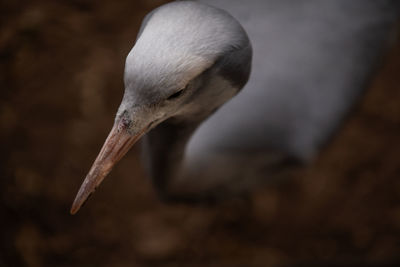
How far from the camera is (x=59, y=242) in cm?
157

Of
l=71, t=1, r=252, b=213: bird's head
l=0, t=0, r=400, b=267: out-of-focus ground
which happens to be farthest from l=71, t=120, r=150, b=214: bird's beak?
l=0, t=0, r=400, b=267: out-of-focus ground

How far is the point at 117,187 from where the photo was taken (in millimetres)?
1647

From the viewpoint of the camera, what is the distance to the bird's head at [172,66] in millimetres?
660

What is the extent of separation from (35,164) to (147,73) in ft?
3.62

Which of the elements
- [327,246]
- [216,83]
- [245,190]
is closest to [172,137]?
[216,83]

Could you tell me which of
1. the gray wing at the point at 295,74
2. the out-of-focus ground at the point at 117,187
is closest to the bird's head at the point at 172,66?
the gray wing at the point at 295,74

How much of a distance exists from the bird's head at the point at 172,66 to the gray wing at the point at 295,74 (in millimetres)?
429

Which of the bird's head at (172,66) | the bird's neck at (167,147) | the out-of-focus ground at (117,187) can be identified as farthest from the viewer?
the out-of-focus ground at (117,187)

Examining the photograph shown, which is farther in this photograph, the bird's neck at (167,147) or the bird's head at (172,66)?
the bird's neck at (167,147)

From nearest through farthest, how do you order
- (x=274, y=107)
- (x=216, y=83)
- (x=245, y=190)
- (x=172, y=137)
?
(x=216, y=83)
(x=172, y=137)
(x=274, y=107)
(x=245, y=190)

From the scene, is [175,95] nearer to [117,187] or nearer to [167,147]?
[167,147]

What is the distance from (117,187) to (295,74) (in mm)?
760

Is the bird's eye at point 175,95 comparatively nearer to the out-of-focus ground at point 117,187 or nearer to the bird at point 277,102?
the bird at point 277,102

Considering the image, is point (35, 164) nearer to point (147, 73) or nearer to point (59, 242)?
point (59, 242)
